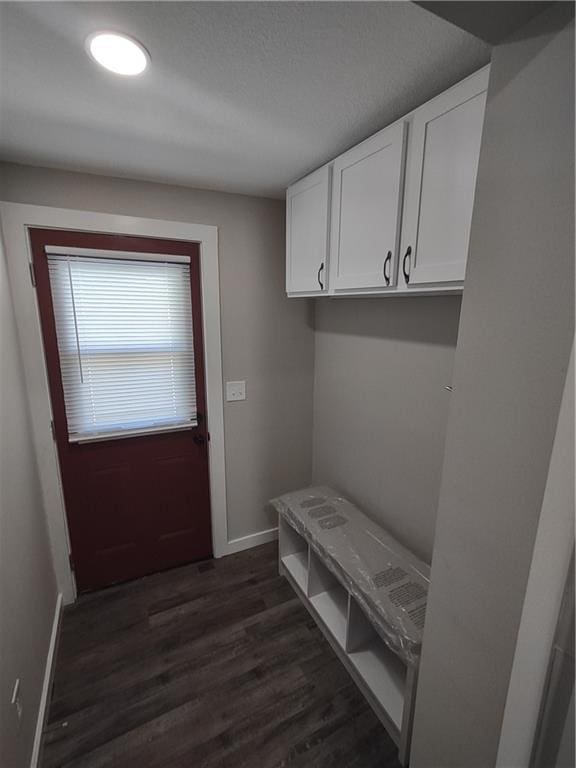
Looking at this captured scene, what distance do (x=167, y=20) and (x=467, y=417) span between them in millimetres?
1282

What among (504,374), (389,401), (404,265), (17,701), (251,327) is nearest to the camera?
(504,374)

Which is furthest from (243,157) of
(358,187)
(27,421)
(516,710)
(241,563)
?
(241,563)

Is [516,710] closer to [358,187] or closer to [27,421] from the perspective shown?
[358,187]

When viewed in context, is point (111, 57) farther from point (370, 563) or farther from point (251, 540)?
point (251, 540)

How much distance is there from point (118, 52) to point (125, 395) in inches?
61.9

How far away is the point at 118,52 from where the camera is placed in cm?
97

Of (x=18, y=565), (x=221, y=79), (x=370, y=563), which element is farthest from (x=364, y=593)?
(x=221, y=79)

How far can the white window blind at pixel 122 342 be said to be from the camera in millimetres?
1871

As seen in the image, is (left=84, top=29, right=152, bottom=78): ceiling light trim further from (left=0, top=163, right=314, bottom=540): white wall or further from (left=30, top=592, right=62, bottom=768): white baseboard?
(left=30, top=592, right=62, bottom=768): white baseboard

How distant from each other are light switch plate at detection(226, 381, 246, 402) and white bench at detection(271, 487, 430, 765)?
0.76 meters

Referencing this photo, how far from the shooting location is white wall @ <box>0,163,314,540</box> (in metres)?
1.87

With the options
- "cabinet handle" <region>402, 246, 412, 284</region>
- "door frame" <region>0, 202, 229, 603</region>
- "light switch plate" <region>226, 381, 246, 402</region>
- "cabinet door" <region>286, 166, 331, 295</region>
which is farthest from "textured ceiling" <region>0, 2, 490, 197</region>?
"light switch plate" <region>226, 381, 246, 402</region>

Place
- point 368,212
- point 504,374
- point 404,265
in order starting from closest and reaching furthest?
point 504,374 → point 404,265 → point 368,212

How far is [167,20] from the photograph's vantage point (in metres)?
0.87
